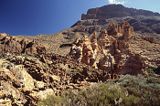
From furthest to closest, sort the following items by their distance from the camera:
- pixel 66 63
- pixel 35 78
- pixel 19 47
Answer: pixel 19 47, pixel 66 63, pixel 35 78

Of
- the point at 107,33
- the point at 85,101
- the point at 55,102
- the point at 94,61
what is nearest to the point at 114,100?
the point at 85,101

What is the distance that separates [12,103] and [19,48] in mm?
29831

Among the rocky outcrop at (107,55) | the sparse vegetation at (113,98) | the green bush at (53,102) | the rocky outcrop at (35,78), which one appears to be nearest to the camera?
the sparse vegetation at (113,98)

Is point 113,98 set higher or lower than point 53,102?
higher

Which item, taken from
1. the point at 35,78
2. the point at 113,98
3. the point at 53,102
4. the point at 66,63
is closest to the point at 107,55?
the point at 66,63

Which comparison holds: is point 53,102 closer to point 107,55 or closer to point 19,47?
point 19,47

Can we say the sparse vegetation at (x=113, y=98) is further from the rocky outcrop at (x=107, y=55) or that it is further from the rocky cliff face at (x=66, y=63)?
the rocky outcrop at (x=107, y=55)

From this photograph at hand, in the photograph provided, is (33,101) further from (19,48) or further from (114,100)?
(19,48)

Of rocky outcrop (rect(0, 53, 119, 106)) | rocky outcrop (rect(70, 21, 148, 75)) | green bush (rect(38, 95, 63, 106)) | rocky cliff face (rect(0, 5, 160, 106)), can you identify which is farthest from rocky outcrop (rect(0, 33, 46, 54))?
green bush (rect(38, 95, 63, 106))

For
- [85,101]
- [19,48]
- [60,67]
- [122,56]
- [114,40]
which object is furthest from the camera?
[114,40]

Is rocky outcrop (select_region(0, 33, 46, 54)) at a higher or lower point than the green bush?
higher

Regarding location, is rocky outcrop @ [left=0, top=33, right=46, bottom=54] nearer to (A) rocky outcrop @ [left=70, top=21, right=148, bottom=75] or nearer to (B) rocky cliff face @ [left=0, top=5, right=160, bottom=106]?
(B) rocky cliff face @ [left=0, top=5, right=160, bottom=106]

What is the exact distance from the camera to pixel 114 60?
212ft

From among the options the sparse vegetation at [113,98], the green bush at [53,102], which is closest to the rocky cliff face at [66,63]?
the green bush at [53,102]
